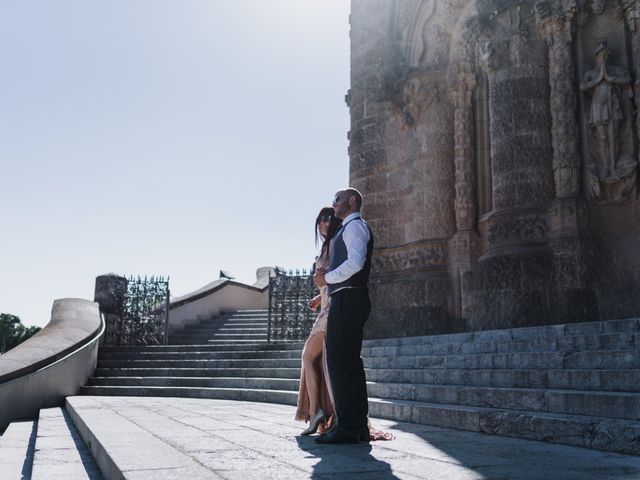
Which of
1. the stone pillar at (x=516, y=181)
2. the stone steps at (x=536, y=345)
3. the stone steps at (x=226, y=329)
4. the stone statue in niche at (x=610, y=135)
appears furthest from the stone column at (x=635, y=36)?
the stone steps at (x=226, y=329)

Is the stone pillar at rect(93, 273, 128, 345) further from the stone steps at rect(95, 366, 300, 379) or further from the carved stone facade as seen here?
the carved stone facade

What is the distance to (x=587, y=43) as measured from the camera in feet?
37.9

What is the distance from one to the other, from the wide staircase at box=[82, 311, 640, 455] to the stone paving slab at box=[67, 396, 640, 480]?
0.58ft

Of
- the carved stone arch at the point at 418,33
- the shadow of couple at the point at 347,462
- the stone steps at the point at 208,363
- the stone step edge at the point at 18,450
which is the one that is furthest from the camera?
the carved stone arch at the point at 418,33

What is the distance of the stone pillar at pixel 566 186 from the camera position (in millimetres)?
10672

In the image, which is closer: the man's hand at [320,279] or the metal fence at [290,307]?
the man's hand at [320,279]

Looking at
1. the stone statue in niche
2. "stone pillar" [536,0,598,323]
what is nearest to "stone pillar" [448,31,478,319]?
"stone pillar" [536,0,598,323]

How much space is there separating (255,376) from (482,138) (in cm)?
586

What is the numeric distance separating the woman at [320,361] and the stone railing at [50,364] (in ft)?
21.5

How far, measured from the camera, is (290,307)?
52.6ft

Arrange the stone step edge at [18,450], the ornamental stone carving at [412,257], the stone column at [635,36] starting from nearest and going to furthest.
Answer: the stone step edge at [18,450], the stone column at [635,36], the ornamental stone carving at [412,257]

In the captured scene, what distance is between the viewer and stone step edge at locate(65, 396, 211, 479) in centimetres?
383

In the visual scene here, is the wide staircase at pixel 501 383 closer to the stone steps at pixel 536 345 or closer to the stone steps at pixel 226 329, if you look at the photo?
the stone steps at pixel 536 345

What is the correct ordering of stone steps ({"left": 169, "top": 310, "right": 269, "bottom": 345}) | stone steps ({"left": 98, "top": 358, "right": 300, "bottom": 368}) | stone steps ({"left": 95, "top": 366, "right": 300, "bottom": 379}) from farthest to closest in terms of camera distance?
1. stone steps ({"left": 169, "top": 310, "right": 269, "bottom": 345})
2. stone steps ({"left": 98, "top": 358, "right": 300, "bottom": 368})
3. stone steps ({"left": 95, "top": 366, "right": 300, "bottom": 379})
